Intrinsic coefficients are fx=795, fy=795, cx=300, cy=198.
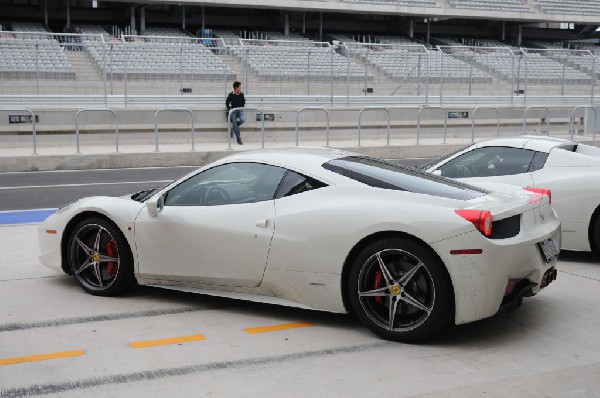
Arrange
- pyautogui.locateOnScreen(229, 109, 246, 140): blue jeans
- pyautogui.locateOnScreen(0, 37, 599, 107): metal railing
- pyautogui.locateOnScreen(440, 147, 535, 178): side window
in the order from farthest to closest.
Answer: pyautogui.locateOnScreen(0, 37, 599, 107): metal railing → pyautogui.locateOnScreen(229, 109, 246, 140): blue jeans → pyautogui.locateOnScreen(440, 147, 535, 178): side window

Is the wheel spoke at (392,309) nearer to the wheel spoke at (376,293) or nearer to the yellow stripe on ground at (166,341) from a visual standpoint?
the wheel spoke at (376,293)

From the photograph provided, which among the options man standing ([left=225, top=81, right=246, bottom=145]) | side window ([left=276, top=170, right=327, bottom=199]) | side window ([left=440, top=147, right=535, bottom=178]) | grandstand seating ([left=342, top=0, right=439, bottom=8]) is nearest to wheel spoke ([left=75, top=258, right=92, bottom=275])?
side window ([left=276, top=170, right=327, bottom=199])

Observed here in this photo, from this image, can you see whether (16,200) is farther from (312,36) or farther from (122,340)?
(312,36)

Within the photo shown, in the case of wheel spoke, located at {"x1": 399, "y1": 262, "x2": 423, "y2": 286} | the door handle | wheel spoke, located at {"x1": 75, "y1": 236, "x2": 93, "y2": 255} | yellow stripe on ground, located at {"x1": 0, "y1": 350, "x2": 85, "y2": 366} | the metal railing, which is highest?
the metal railing

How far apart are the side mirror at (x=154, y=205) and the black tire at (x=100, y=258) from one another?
383 mm

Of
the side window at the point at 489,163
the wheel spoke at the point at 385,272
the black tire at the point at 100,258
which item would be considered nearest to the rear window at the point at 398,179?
the wheel spoke at the point at 385,272

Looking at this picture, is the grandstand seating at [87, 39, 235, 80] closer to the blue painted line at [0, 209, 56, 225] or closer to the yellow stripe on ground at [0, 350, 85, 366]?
the blue painted line at [0, 209, 56, 225]

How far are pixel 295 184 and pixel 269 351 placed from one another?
134 cm

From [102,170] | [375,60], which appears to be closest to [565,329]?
[102,170]

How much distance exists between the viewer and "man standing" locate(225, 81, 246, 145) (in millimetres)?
21877

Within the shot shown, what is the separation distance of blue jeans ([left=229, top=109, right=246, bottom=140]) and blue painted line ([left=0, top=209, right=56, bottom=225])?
10261mm

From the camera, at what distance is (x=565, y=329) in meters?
5.71

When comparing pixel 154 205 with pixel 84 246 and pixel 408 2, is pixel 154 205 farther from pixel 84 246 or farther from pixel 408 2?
pixel 408 2

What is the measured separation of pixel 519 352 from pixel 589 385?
2.10 ft
